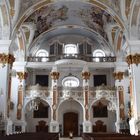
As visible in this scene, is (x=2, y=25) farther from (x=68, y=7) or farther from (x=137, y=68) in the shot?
Answer: (x=137, y=68)

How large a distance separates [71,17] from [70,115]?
9.40m

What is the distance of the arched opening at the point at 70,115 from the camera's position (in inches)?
1027

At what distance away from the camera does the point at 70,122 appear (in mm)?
26219

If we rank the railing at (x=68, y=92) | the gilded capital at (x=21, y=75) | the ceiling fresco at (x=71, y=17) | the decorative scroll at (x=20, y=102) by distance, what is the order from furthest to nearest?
the railing at (x=68, y=92), the gilded capital at (x=21, y=75), the decorative scroll at (x=20, y=102), the ceiling fresco at (x=71, y=17)

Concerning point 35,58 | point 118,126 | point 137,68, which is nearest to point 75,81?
point 35,58

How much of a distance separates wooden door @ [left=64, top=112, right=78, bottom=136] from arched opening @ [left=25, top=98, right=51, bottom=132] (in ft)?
5.61

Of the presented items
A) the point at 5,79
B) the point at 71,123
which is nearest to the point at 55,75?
the point at 71,123

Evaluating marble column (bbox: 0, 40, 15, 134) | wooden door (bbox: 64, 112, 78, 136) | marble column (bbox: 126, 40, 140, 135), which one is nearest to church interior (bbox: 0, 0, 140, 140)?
wooden door (bbox: 64, 112, 78, 136)

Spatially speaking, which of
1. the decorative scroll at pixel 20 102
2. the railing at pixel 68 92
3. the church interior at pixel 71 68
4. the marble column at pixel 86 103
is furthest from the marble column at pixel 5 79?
the marble column at pixel 86 103

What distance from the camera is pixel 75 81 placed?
87.6 feet

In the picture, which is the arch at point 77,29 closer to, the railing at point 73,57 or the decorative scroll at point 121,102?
the railing at point 73,57

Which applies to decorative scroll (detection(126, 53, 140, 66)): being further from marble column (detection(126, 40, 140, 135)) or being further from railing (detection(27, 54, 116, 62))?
railing (detection(27, 54, 116, 62))

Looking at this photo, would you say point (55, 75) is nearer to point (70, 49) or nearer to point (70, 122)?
point (70, 49)

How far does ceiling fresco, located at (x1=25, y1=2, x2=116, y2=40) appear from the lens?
69.3 feet
